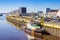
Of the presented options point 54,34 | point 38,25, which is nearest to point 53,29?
point 54,34

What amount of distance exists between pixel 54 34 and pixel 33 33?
4.14 m

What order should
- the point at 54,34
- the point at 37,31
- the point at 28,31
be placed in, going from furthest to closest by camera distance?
the point at 28,31 < the point at 37,31 < the point at 54,34

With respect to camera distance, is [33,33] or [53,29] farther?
[33,33]

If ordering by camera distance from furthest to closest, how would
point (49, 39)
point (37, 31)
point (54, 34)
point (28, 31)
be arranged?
1. point (28, 31)
2. point (37, 31)
3. point (54, 34)
4. point (49, 39)

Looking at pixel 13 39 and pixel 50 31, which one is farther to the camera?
pixel 50 31

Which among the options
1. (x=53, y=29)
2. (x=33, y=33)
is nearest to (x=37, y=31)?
(x=33, y=33)

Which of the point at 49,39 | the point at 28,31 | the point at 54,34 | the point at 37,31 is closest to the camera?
the point at 49,39

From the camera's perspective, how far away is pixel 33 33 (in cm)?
3278

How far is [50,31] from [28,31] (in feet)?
16.9

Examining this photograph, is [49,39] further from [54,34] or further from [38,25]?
[38,25]

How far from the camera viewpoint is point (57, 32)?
96.2 ft

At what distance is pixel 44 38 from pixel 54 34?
2.40 meters

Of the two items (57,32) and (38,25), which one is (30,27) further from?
(57,32)

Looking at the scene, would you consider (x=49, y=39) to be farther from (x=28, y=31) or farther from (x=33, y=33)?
(x=28, y=31)
